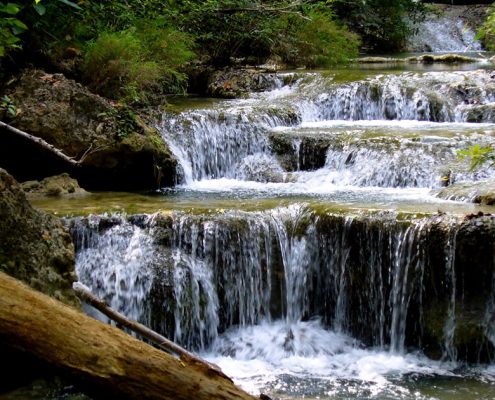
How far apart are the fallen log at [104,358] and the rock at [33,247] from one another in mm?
1462

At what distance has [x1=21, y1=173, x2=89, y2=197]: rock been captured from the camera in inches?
299

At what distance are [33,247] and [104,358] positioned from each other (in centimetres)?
197

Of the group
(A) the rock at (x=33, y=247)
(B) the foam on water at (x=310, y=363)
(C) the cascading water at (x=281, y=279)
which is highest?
(A) the rock at (x=33, y=247)

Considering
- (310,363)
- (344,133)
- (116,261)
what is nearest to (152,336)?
(310,363)

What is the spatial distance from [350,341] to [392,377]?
85cm

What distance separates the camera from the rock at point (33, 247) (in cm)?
431

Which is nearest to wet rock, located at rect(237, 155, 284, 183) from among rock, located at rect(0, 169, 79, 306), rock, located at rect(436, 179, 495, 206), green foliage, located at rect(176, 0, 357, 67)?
rock, located at rect(436, 179, 495, 206)

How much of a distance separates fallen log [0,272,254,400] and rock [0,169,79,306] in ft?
4.80

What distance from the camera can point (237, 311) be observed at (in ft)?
21.1

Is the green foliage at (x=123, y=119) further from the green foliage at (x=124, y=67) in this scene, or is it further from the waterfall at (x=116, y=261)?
the waterfall at (x=116, y=261)

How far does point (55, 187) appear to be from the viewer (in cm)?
764

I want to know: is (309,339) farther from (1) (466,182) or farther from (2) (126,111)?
(2) (126,111)

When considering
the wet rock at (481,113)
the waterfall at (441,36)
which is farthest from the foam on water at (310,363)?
the waterfall at (441,36)

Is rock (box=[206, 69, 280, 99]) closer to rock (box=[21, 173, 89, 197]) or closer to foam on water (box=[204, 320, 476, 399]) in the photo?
rock (box=[21, 173, 89, 197])
